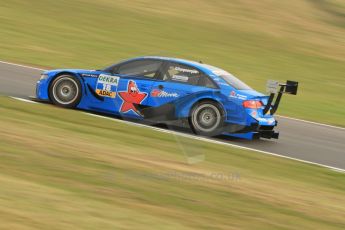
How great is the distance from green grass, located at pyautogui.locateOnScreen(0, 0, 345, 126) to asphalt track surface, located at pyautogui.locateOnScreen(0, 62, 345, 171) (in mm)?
1754

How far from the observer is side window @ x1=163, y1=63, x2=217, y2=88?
12.6 m

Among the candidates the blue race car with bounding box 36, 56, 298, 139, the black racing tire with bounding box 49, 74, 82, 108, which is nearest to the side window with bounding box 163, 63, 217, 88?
the blue race car with bounding box 36, 56, 298, 139

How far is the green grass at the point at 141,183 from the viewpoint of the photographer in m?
6.39

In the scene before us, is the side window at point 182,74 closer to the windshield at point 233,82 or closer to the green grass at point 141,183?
the windshield at point 233,82

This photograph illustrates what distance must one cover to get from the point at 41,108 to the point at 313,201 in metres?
6.20

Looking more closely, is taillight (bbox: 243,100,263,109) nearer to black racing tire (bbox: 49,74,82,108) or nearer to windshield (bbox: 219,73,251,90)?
windshield (bbox: 219,73,251,90)

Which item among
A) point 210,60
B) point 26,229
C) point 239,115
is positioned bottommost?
point 26,229

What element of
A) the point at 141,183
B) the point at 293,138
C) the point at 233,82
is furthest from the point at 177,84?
the point at 141,183

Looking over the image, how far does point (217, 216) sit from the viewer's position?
694 cm

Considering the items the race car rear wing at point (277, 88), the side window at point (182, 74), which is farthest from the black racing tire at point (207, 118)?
the race car rear wing at point (277, 88)

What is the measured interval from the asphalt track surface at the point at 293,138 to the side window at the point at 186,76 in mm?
1160

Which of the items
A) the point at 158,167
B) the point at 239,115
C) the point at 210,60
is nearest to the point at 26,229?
the point at 158,167

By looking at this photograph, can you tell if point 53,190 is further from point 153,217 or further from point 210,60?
point 210,60

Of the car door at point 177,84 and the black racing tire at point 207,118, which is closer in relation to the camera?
the black racing tire at point 207,118
